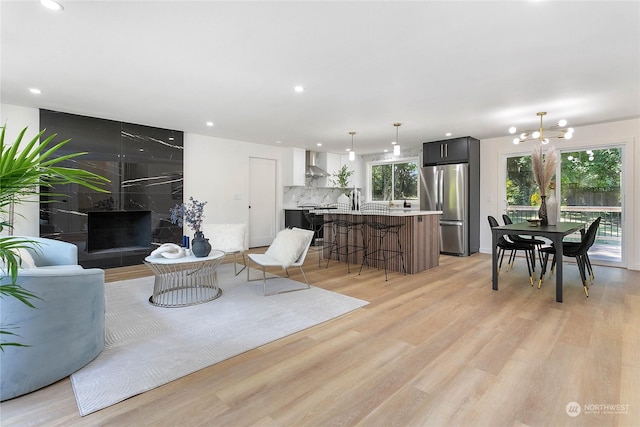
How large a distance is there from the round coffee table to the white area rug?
5.5 inches

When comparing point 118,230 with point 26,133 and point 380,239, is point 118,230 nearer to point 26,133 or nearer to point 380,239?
point 26,133

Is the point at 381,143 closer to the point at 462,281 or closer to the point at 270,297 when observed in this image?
the point at 462,281

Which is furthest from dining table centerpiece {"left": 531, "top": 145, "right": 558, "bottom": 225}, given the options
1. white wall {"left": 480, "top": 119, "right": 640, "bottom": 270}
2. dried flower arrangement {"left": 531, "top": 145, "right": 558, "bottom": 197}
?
white wall {"left": 480, "top": 119, "right": 640, "bottom": 270}

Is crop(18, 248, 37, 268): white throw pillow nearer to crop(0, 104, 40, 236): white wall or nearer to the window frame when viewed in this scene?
crop(0, 104, 40, 236): white wall

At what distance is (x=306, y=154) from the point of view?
784 centimetres

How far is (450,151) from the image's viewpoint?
6.46 meters

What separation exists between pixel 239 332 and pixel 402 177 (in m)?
6.54

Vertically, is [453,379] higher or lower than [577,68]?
lower

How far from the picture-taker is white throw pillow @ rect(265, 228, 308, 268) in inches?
149

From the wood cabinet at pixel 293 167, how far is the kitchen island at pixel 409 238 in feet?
6.81

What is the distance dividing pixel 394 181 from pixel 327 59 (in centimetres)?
590

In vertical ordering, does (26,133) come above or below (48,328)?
above

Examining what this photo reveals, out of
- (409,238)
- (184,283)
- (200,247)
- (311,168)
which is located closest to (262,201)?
(311,168)

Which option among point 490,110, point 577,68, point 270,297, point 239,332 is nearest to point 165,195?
point 270,297
